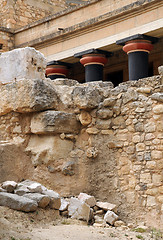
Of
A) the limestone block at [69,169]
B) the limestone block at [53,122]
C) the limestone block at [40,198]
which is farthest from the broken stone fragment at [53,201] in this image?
the limestone block at [53,122]

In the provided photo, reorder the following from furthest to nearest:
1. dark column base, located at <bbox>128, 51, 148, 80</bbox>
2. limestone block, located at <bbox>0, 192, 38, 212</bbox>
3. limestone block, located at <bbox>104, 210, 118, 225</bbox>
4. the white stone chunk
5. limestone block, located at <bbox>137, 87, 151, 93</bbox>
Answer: dark column base, located at <bbox>128, 51, 148, 80</bbox>, limestone block, located at <bbox>137, 87, 151, 93</bbox>, limestone block, located at <bbox>104, 210, 118, 225</bbox>, the white stone chunk, limestone block, located at <bbox>0, 192, 38, 212</bbox>

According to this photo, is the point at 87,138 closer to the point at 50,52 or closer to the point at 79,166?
the point at 79,166

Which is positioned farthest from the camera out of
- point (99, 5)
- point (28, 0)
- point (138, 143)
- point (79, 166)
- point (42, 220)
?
point (28, 0)

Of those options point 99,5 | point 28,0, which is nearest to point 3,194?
point 99,5

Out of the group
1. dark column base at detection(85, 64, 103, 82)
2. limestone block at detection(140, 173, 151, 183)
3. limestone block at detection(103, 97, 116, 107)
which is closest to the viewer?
limestone block at detection(140, 173, 151, 183)

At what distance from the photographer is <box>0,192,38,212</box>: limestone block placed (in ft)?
15.4

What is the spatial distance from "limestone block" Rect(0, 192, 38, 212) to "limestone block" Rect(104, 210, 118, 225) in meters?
1.07

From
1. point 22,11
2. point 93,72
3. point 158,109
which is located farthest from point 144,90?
point 22,11

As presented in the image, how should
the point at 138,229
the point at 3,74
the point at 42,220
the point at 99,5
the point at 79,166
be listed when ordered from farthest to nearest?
the point at 99,5 → the point at 3,74 → the point at 79,166 → the point at 138,229 → the point at 42,220

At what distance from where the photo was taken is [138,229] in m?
5.18

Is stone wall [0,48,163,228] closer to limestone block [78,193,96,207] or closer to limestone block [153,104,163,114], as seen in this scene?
limestone block [153,104,163,114]

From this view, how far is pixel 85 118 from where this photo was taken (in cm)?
600

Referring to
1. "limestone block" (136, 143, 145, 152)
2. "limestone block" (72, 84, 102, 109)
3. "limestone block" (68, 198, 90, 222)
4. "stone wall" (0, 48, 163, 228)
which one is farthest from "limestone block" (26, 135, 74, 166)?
"limestone block" (136, 143, 145, 152)

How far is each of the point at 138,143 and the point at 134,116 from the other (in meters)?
0.38
